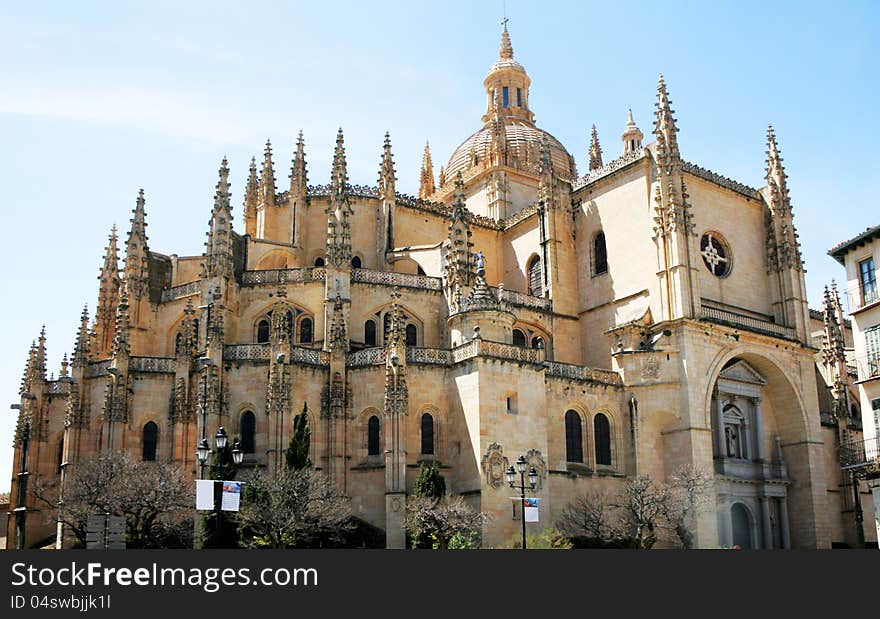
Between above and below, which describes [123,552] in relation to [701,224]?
below

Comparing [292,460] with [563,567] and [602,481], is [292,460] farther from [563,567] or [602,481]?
[563,567]

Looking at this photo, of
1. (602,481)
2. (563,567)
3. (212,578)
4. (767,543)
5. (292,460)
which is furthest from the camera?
(767,543)

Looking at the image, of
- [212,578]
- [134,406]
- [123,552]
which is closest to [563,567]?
[212,578]

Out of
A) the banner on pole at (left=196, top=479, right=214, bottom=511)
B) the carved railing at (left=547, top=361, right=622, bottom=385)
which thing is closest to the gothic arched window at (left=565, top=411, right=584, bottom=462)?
the carved railing at (left=547, top=361, right=622, bottom=385)

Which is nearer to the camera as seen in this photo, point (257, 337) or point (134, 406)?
point (134, 406)

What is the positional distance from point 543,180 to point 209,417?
2132 cm

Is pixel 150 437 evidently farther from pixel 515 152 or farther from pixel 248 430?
pixel 515 152

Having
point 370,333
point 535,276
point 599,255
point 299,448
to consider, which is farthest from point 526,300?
point 299,448

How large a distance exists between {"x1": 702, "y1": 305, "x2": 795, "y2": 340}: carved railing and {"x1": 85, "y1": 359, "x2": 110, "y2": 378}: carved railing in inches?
1000

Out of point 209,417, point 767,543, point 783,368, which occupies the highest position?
point 783,368

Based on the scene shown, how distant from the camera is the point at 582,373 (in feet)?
136

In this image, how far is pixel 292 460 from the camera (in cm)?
3453

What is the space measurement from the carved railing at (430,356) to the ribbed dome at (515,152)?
23026 millimetres

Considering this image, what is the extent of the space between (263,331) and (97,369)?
7.03 metres
